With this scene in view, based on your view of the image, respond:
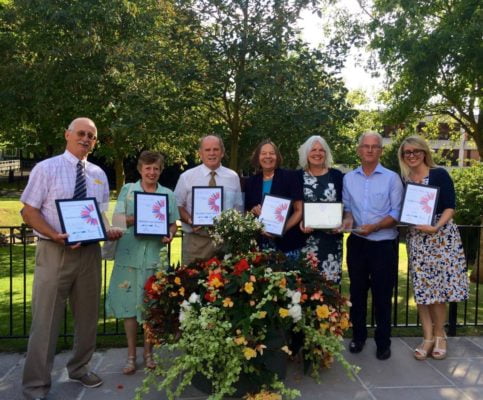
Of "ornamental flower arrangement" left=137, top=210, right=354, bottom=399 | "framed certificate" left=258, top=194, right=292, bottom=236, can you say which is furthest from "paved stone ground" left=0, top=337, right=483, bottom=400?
"framed certificate" left=258, top=194, right=292, bottom=236

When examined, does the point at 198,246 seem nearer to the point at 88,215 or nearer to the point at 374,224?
the point at 88,215

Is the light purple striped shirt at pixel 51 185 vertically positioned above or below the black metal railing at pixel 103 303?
above

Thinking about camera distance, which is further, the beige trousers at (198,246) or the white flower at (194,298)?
the beige trousers at (198,246)

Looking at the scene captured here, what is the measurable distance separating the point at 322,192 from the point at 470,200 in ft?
28.7

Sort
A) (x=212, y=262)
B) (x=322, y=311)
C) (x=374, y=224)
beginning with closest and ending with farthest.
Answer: (x=322, y=311), (x=212, y=262), (x=374, y=224)

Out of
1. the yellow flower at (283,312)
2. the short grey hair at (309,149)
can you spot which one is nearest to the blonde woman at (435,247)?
the short grey hair at (309,149)

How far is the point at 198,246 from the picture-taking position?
191 inches

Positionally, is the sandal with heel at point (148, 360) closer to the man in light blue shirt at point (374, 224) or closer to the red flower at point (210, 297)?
the red flower at point (210, 297)

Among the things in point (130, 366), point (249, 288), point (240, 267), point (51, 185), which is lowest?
point (130, 366)

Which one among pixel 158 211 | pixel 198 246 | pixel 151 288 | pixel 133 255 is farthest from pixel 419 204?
pixel 133 255

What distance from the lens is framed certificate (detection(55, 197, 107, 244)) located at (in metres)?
3.80

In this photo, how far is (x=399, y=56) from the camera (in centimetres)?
966

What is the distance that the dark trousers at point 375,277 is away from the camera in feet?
15.8

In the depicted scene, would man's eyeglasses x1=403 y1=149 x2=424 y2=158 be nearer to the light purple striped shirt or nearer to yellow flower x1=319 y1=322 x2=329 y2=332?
yellow flower x1=319 y1=322 x2=329 y2=332
